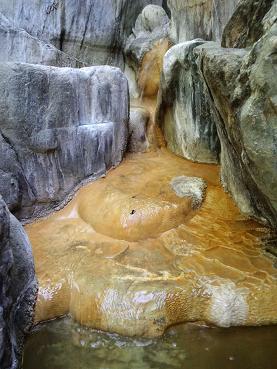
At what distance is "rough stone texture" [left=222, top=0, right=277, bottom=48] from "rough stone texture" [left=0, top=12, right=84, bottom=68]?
5527 millimetres

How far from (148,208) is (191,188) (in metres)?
0.84

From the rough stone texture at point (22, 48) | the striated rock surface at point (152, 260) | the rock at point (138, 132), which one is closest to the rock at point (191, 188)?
the striated rock surface at point (152, 260)

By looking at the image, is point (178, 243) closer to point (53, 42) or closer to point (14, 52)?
point (14, 52)

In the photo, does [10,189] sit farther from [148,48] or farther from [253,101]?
[148,48]

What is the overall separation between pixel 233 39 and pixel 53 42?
6327mm

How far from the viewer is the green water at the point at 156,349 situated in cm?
346

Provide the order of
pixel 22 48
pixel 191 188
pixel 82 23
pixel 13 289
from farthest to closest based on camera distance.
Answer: pixel 82 23
pixel 22 48
pixel 191 188
pixel 13 289

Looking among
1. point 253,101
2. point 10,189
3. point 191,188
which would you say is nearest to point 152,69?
point 191,188

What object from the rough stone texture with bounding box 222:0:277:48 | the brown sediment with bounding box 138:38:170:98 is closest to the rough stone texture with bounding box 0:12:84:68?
the brown sediment with bounding box 138:38:170:98

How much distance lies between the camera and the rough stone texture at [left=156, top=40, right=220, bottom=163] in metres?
6.68

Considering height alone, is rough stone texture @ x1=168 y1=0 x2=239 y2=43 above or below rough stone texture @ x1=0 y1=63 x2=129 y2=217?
above

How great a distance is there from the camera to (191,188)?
225 inches

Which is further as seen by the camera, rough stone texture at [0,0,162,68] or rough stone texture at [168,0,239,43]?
rough stone texture at [0,0,162,68]

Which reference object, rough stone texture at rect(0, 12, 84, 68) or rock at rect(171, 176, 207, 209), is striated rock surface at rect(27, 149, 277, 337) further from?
rough stone texture at rect(0, 12, 84, 68)
